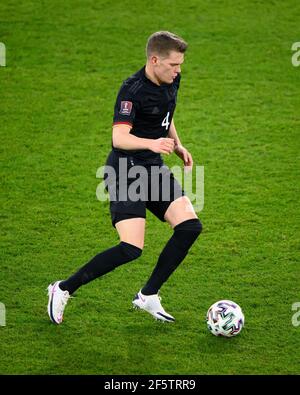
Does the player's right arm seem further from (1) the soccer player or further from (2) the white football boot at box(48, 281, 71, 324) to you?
(2) the white football boot at box(48, 281, 71, 324)

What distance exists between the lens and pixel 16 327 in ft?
20.4

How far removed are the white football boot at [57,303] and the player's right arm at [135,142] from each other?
1.24m

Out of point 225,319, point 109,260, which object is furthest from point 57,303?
point 225,319

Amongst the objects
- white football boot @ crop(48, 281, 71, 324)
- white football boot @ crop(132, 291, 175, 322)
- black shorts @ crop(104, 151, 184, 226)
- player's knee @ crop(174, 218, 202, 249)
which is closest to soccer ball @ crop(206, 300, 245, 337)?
white football boot @ crop(132, 291, 175, 322)

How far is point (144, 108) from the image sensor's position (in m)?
6.11

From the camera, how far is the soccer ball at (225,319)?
6.04 metres

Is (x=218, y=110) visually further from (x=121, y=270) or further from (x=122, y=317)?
(x=122, y=317)

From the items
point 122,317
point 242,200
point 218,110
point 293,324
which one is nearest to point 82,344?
point 122,317

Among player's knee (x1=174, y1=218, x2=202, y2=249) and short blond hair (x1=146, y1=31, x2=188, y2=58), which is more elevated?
short blond hair (x1=146, y1=31, x2=188, y2=58)

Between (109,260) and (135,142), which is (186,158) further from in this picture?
(109,260)

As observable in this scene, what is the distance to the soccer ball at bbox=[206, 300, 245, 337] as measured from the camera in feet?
19.8

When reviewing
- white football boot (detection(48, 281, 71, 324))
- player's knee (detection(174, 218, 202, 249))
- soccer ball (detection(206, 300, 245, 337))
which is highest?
player's knee (detection(174, 218, 202, 249))

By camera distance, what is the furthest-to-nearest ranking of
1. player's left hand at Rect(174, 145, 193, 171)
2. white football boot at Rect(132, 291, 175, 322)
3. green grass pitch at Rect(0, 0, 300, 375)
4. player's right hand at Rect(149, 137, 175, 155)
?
player's left hand at Rect(174, 145, 193, 171), white football boot at Rect(132, 291, 175, 322), green grass pitch at Rect(0, 0, 300, 375), player's right hand at Rect(149, 137, 175, 155)

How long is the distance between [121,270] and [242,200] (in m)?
1.75
